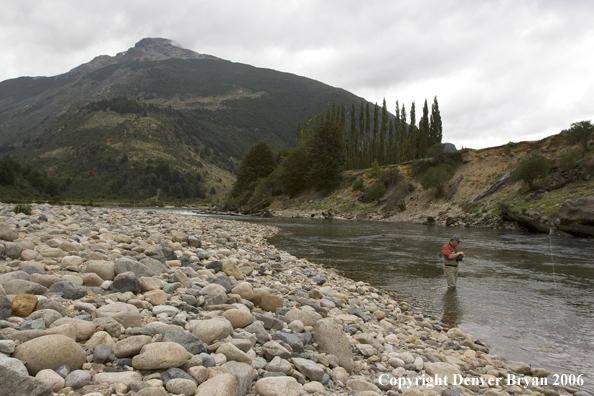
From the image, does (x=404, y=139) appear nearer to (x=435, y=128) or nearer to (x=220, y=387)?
(x=435, y=128)

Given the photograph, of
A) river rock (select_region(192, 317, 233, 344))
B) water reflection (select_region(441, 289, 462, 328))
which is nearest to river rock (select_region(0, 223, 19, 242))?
river rock (select_region(192, 317, 233, 344))

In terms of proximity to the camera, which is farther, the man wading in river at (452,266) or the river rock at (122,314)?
the man wading in river at (452,266)

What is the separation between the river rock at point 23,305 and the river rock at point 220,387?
217 cm

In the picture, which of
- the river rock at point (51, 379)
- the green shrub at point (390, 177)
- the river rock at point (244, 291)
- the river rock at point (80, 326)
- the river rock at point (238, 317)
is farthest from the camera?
the green shrub at point (390, 177)

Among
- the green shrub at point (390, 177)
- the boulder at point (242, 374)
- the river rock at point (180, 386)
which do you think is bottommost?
the boulder at point (242, 374)

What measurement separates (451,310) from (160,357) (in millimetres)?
7084

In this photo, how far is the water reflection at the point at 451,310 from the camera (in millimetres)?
→ 7543

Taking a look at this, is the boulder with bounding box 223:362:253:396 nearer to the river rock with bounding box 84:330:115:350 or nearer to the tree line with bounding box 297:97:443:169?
the river rock with bounding box 84:330:115:350

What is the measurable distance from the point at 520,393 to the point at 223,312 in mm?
3926


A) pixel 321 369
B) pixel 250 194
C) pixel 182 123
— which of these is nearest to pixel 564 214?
pixel 321 369

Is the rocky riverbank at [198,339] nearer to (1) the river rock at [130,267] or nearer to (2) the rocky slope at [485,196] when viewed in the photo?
(1) the river rock at [130,267]

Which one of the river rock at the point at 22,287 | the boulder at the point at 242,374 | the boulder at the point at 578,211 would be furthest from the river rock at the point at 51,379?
the boulder at the point at 578,211

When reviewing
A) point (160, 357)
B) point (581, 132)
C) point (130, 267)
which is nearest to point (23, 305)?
point (160, 357)

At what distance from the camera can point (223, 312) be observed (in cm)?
485
